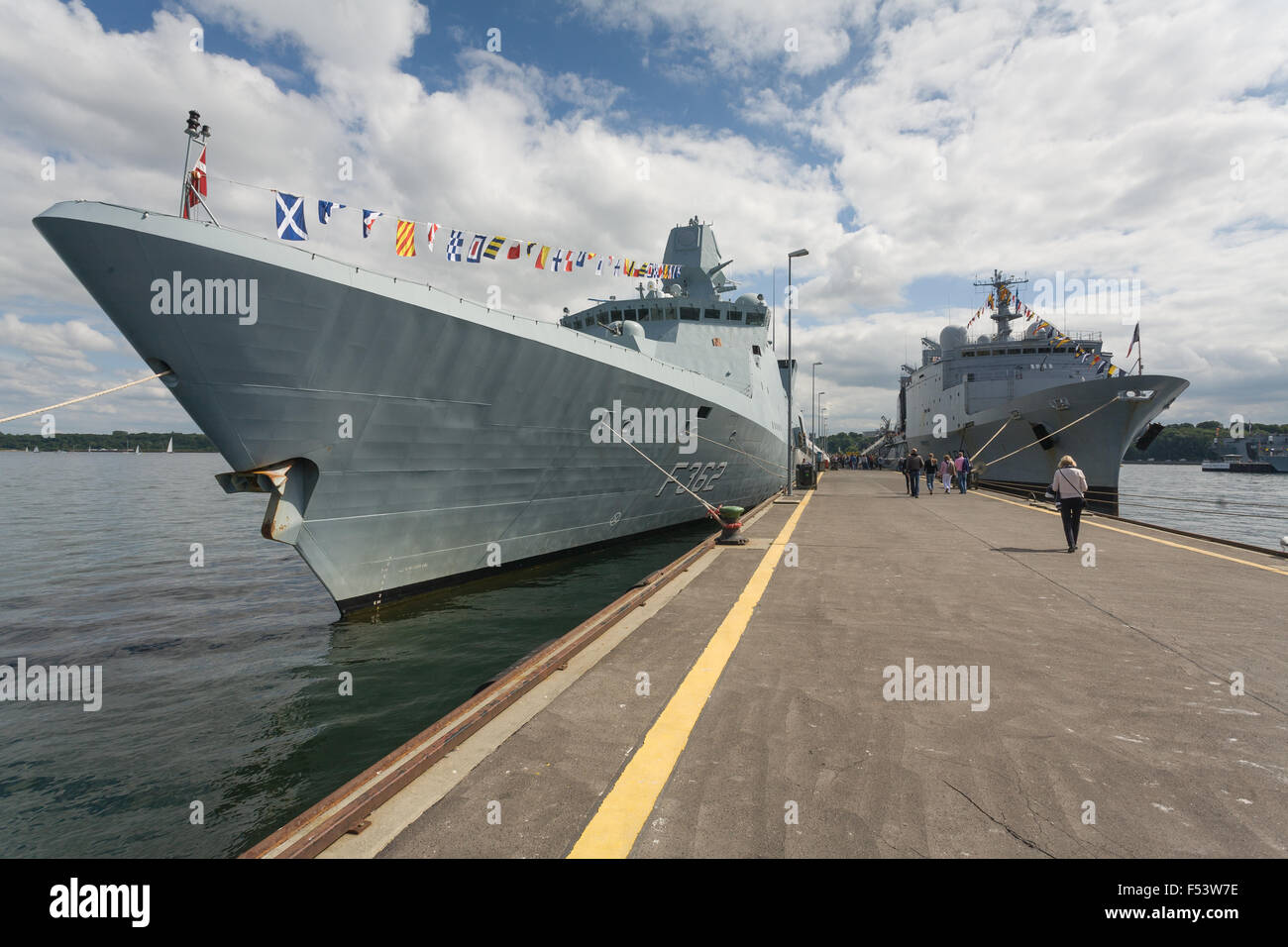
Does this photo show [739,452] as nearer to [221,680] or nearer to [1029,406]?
[221,680]

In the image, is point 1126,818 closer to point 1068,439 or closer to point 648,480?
point 648,480

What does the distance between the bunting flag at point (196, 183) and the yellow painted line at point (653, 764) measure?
6.46m

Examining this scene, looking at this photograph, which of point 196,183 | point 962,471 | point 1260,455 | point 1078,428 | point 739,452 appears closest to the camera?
point 196,183

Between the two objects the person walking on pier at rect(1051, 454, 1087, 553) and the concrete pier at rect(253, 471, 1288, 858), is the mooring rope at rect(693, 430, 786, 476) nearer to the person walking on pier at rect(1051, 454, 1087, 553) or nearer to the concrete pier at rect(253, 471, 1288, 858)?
the person walking on pier at rect(1051, 454, 1087, 553)

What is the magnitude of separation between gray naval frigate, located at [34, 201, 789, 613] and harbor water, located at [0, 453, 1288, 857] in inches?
44.8

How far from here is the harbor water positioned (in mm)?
3797

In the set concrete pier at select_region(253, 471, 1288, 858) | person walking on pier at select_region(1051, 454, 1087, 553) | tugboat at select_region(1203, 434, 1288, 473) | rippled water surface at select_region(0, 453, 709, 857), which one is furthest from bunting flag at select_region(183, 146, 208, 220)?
tugboat at select_region(1203, 434, 1288, 473)

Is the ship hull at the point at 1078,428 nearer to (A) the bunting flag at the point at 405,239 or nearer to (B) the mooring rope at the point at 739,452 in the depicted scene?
(B) the mooring rope at the point at 739,452

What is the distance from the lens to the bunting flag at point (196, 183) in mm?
5512

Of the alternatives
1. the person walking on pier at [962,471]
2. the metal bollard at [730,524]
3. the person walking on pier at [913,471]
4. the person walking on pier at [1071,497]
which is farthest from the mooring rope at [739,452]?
the person walking on pier at [1071,497]

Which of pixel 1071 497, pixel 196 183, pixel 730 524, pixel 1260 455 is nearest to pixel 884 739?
pixel 730 524

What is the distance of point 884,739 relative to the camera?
2658 mm

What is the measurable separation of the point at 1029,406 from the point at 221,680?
982 inches
